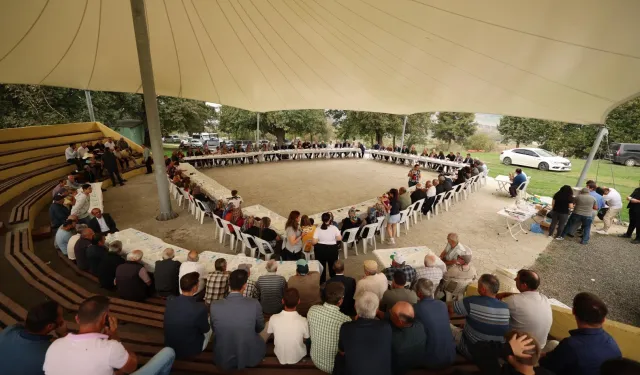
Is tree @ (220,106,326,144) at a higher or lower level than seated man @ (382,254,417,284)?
higher

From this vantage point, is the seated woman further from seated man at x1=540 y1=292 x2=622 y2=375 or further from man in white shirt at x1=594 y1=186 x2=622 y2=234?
man in white shirt at x1=594 y1=186 x2=622 y2=234

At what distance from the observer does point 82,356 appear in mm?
1655

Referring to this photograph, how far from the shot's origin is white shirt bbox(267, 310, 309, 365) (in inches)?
90.4

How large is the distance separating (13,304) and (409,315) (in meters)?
4.23

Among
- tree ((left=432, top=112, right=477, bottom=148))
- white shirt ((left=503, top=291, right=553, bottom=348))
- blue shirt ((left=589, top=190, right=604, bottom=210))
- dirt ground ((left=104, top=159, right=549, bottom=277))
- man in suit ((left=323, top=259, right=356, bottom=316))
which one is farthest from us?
tree ((left=432, top=112, right=477, bottom=148))

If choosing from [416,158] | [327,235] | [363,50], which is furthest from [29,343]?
[416,158]

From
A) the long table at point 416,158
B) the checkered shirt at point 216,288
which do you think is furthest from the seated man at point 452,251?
the long table at point 416,158

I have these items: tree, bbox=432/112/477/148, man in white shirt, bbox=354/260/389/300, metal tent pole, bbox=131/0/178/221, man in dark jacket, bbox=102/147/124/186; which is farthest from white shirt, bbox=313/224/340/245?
tree, bbox=432/112/477/148

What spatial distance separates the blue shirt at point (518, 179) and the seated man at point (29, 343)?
12.4 meters

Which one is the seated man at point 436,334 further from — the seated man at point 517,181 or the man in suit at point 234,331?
the seated man at point 517,181

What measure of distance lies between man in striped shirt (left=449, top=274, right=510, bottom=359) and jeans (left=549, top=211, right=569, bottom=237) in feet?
20.5

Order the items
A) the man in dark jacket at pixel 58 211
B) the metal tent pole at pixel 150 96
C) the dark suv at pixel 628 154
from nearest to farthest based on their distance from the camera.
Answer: the metal tent pole at pixel 150 96
the man in dark jacket at pixel 58 211
the dark suv at pixel 628 154

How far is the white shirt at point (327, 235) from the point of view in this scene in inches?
184

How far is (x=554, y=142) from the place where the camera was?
22328 mm
